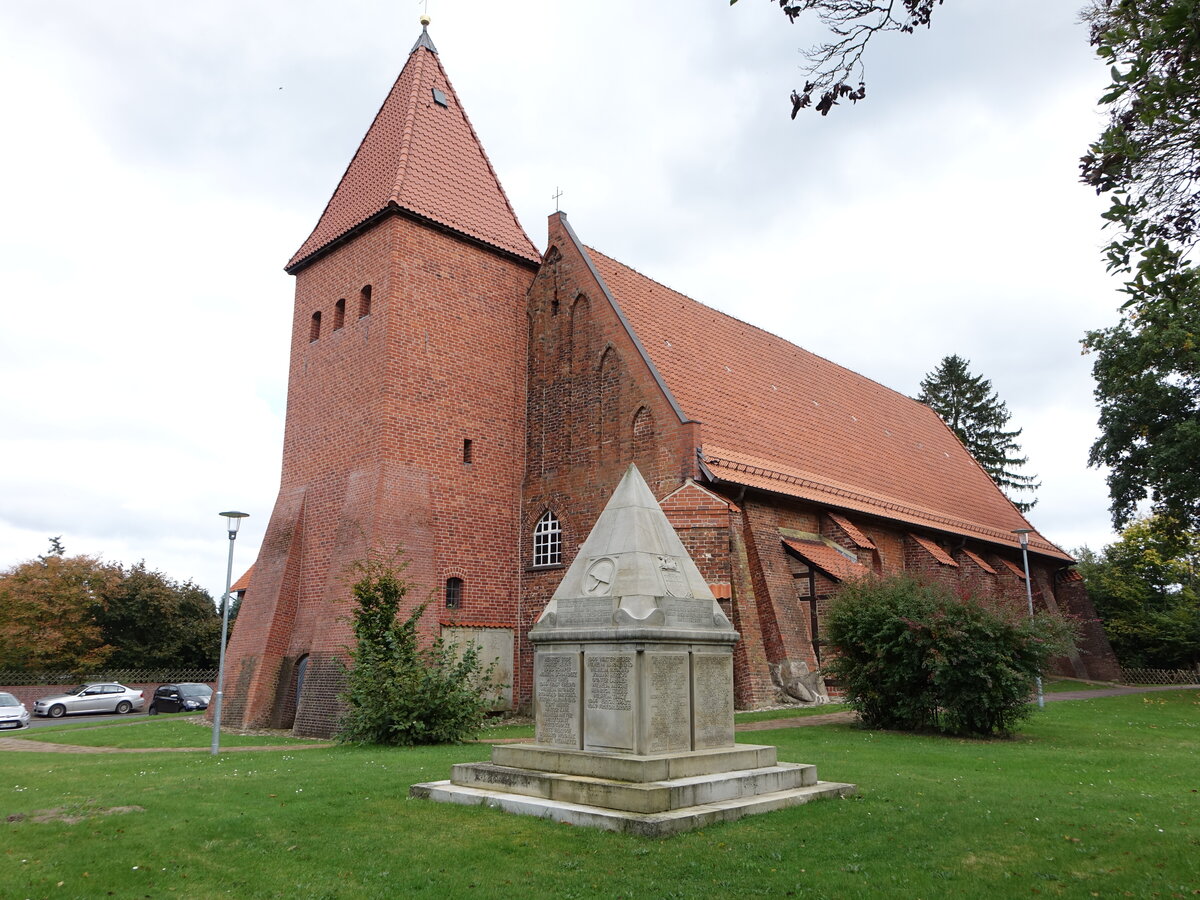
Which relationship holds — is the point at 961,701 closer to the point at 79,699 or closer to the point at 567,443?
the point at 567,443

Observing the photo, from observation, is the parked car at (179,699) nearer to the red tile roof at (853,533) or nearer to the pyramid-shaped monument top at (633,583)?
the red tile roof at (853,533)

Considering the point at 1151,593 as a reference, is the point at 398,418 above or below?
above

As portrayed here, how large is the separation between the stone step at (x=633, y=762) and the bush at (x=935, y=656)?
621cm

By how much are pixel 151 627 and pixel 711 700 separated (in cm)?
3970

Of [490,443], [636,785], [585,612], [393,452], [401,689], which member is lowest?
[636,785]

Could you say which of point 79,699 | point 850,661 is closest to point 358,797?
point 850,661

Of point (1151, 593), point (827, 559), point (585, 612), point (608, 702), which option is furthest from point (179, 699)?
point (1151, 593)

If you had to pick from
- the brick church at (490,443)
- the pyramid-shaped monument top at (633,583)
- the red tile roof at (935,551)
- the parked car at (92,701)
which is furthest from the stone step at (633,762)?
the parked car at (92,701)

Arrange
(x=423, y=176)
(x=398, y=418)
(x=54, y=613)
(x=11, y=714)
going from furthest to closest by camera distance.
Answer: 1. (x=54, y=613)
2. (x=11, y=714)
3. (x=423, y=176)
4. (x=398, y=418)

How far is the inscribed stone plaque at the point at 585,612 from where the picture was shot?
830 cm

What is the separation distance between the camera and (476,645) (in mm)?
19922

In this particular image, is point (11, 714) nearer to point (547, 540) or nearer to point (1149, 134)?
point (547, 540)

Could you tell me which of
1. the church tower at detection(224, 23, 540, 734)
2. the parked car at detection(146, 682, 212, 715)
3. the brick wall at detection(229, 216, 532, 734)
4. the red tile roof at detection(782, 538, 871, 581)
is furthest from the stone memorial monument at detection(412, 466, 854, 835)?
the parked car at detection(146, 682, 212, 715)

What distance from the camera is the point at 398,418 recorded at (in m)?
19.4
